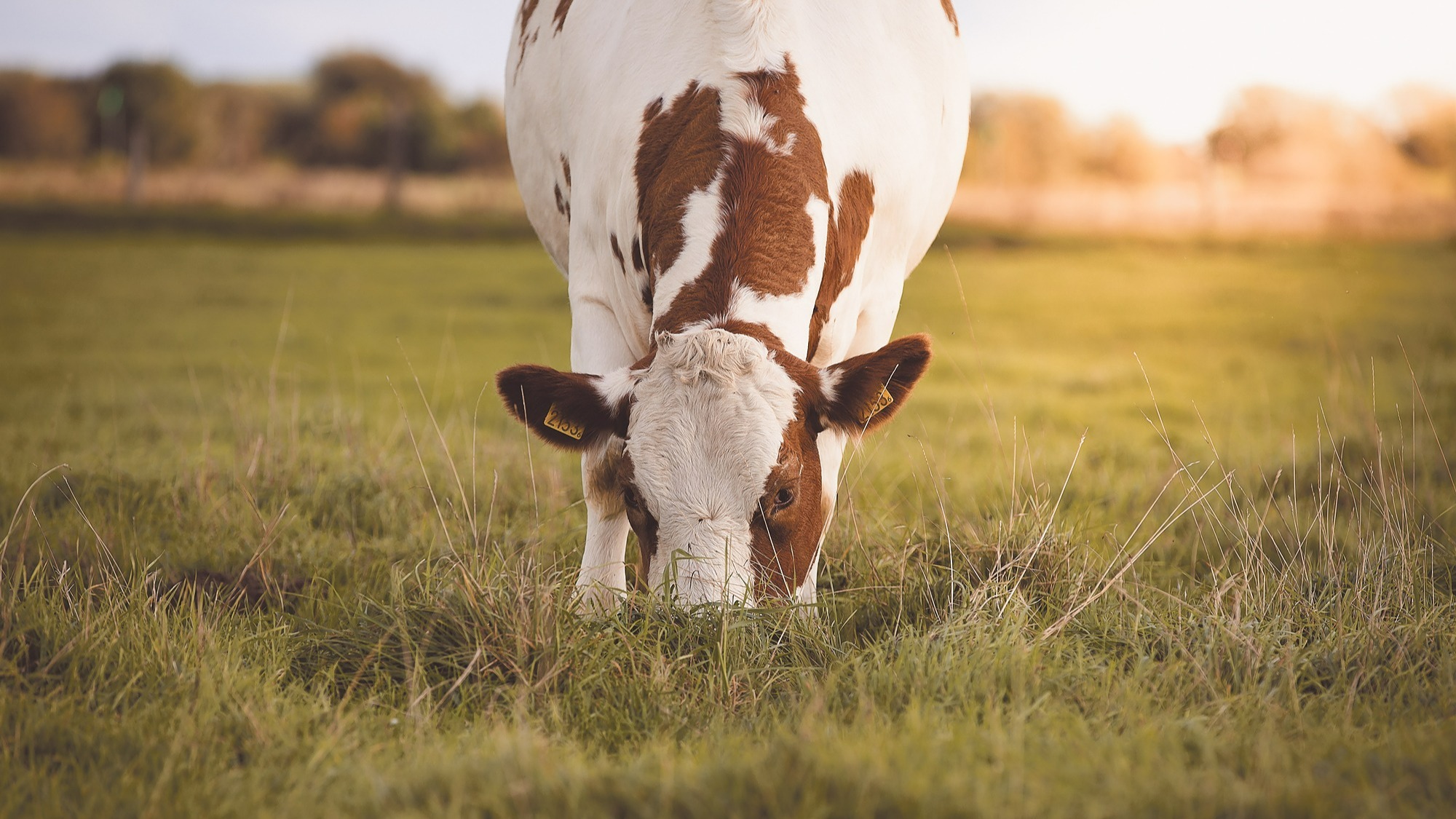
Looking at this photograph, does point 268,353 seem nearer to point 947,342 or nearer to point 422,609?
point 947,342

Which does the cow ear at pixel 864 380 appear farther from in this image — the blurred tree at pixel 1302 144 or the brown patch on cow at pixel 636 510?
the blurred tree at pixel 1302 144

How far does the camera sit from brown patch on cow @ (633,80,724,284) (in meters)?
3.82

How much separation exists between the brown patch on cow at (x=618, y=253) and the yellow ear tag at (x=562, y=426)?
0.91 m

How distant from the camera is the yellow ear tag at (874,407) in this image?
3609 mm

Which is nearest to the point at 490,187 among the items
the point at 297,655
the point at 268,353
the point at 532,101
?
the point at 268,353

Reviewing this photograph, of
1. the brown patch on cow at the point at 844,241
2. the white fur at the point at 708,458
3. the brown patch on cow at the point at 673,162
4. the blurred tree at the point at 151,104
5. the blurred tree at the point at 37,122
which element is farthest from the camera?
the blurred tree at the point at 37,122

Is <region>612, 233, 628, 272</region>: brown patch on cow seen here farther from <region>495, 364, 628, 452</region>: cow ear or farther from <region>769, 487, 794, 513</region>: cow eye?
<region>769, 487, 794, 513</region>: cow eye

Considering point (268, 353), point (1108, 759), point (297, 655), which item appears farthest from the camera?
point (268, 353)

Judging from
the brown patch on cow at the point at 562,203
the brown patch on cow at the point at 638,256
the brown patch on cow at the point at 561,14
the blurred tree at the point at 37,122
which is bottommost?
the brown patch on cow at the point at 638,256

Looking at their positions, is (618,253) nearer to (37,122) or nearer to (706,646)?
(706,646)

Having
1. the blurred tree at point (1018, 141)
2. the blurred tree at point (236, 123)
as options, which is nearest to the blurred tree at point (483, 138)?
the blurred tree at point (236, 123)

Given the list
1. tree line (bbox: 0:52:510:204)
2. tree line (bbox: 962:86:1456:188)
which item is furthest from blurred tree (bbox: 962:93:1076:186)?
tree line (bbox: 0:52:510:204)

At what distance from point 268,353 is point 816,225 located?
10.7 m

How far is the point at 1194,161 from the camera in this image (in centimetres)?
3578
